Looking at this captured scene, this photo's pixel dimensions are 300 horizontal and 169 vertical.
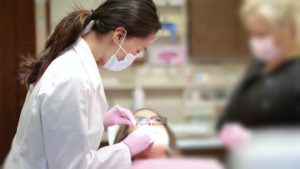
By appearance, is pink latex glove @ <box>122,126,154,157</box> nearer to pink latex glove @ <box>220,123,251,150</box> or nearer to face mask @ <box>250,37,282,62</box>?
pink latex glove @ <box>220,123,251,150</box>

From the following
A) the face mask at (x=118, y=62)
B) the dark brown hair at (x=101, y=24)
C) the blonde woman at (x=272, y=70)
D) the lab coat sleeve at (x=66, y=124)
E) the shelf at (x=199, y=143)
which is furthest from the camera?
the face mask at (x=118, y=62)

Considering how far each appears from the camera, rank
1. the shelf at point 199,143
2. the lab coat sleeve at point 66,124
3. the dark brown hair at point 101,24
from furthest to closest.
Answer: the dark brown hair at point 101,24 → the lab coat sleeve at point 66,124 → the shelf at point 199,143

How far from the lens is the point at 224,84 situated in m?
0.65

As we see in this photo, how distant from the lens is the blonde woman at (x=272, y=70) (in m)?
0.51

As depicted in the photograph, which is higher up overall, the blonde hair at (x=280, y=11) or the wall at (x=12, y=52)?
the blonde hair at (x=280, y=11)

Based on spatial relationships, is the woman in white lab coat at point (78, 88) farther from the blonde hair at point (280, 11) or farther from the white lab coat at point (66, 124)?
the blonde hair at point (280, 11)

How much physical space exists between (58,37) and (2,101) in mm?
428

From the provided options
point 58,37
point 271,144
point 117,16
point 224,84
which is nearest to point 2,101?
point 58,37

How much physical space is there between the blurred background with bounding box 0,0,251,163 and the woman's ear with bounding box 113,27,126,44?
0.53 ft

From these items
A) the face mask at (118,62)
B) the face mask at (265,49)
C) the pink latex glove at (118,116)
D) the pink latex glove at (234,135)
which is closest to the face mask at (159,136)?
the pink latex glove at (118,116)

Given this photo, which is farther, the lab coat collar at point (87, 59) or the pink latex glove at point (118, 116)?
the pink latex glove at point (118, 116)

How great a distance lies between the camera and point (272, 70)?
1.73 ft

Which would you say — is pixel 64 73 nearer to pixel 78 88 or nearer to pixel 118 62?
pixel 78 88

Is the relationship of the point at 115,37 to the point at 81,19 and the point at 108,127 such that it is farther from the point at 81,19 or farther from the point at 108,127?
the point at 108,127
